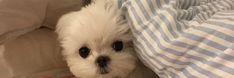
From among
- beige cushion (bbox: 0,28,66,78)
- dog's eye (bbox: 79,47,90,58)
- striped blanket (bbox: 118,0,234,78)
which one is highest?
striped blanket (bbox: 118,0,234,78)

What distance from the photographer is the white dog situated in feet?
2.61

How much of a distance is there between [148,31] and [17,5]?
1.26ft

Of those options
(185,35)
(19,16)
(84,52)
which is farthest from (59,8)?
(185,35)

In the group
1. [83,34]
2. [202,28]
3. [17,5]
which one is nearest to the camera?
[202,28]

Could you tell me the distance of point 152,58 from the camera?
74 cm

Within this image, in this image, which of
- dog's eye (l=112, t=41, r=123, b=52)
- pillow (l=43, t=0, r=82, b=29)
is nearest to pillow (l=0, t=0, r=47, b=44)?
pillow (l=43, t=0, r=82, b=29)

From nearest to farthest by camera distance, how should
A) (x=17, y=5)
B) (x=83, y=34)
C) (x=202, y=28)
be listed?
(x=202, y=28)
(x=83, y=34)
(x=17, y=5)

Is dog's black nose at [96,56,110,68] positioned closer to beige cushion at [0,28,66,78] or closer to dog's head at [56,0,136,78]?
dog's head at [56,0,136,78]

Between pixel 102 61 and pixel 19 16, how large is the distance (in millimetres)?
299

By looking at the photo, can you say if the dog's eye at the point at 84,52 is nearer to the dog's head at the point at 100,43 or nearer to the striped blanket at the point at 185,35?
the dog's head at the point at 100,43

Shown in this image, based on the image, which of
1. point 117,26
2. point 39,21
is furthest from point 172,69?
→ point 39,21

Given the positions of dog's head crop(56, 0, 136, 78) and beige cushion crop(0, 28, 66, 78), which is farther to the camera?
beige cushion crop(0, 28, 66, 78)

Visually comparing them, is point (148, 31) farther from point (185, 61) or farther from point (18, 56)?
point (18, 56)

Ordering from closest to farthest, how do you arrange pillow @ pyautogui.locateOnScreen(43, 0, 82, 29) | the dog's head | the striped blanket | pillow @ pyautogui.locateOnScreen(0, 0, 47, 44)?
the striped blanket → the dog's head → pillow @ pyautogui.locateOnScreen(0, 0, 47, 44) → pillow @ pyautogui.locateOnScreen(43, 0, 82, 29)
